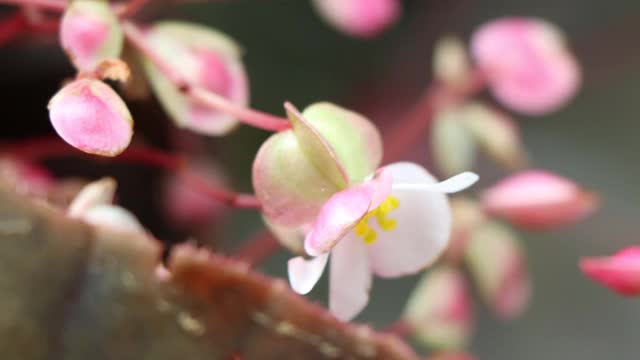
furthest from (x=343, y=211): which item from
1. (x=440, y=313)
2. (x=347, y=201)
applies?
(x=440, y=313)

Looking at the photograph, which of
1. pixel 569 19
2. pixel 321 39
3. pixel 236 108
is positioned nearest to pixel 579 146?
pixel 569 19

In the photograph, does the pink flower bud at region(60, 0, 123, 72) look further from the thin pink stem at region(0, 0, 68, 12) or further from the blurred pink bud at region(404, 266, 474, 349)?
the blurred pink bud at region(404, 266, 474, 349)

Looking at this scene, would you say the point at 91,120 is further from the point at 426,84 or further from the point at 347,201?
the point at 426,84

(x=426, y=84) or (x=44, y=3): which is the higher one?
(x=44, y=3)

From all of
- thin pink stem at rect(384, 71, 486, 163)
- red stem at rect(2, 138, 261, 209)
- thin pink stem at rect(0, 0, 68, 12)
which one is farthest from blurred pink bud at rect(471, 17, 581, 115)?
thin pink stem at rect(0, 0, 68, 12)

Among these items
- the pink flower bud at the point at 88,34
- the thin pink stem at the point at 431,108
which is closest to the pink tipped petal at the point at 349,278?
the pink flower bud at the point at 88,34

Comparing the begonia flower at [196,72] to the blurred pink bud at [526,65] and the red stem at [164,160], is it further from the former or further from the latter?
the blurred pink bud at [526,65]
